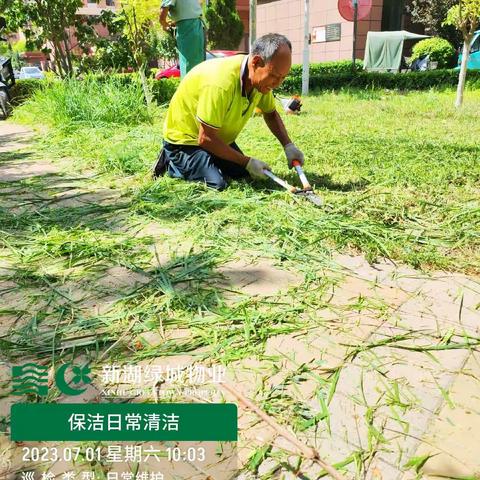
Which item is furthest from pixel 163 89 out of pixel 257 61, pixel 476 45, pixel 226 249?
pixel 476 45

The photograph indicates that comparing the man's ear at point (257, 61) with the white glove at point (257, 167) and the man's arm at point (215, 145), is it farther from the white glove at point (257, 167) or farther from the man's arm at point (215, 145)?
the white glove at point (257, 167)

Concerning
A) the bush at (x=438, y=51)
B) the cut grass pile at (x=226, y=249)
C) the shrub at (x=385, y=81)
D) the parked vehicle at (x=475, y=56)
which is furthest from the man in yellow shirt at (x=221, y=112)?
the bush at (x=438, y=51)

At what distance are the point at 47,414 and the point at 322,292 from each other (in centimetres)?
108

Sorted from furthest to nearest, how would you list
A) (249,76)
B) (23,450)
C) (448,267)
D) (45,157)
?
(45,157) → (249,76) → (448,267) → (23,450)

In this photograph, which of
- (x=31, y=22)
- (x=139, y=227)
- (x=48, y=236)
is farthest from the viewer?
(x=31, y=22)

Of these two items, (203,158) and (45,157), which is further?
(45,157)

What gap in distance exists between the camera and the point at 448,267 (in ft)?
6.70

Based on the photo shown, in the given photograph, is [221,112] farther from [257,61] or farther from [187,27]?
[187,27]

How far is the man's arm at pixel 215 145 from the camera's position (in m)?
2.85

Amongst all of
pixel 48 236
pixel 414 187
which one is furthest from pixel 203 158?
pixel 414 187

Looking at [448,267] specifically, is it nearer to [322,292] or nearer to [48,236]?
[322,292]

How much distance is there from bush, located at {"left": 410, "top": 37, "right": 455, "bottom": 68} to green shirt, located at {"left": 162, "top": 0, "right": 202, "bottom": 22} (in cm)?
1337

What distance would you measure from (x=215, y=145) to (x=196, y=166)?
13.3 inches

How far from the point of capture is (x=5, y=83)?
8.14 metres
